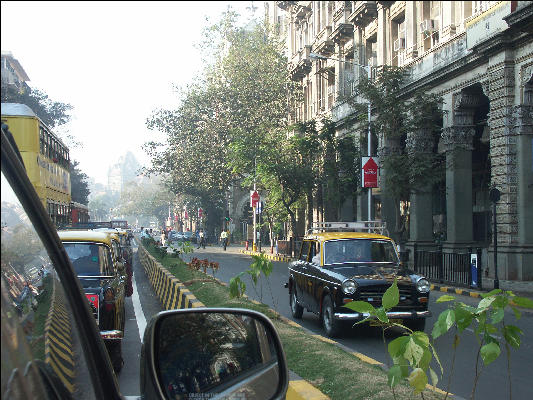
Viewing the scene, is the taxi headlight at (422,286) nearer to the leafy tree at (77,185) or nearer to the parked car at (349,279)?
the parked car at (349,279)

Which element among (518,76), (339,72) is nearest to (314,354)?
(518,76)

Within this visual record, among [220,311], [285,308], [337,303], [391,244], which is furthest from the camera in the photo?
[285,308]

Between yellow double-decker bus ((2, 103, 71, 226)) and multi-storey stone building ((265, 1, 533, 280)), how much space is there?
15.4m

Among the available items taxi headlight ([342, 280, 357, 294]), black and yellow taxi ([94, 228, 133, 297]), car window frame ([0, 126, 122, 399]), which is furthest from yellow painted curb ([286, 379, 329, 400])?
black and yellow taxi ([94, 228, 133, 297])

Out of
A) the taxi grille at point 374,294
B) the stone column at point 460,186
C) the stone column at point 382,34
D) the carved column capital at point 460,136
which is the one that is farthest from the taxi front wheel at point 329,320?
the stone column at point 382,34

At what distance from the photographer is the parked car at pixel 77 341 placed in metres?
1.44

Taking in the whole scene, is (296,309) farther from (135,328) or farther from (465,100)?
(465,100)

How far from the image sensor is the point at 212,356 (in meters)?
2.35

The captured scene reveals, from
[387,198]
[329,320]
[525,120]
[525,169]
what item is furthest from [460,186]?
[329,320]

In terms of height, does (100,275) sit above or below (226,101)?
below

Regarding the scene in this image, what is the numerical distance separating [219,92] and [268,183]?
33.2ft

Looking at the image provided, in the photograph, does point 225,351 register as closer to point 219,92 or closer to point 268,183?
point 268,183

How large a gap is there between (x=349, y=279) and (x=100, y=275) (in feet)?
13.7

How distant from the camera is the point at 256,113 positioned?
4575 cm
